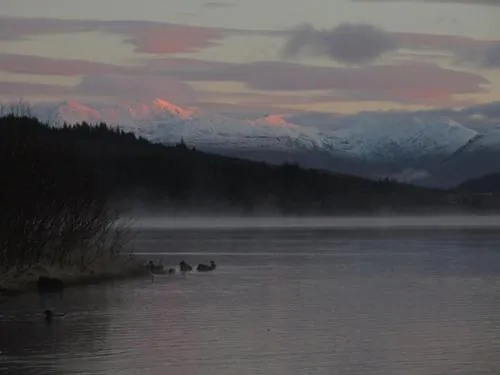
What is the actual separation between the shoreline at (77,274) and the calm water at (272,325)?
1.29 meters

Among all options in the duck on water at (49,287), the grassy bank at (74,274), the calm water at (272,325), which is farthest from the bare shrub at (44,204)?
the calm water at (272,325)

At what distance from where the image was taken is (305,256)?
69.8 m

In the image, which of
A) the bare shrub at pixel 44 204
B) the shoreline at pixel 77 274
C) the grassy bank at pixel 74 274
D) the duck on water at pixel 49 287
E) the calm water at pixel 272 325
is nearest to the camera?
the calm water at pixel 272 325

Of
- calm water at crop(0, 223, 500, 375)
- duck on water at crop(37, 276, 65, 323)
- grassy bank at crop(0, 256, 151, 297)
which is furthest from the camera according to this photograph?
grassy bank at crop(0, 256, 151, 297)

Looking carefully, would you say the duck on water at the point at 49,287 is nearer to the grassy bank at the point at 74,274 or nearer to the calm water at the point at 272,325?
the grassy bank at the point at 74,274

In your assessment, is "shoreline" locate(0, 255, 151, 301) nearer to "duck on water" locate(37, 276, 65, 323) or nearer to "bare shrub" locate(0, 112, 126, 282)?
"duck on water" locate(37, 276, 65, 323)

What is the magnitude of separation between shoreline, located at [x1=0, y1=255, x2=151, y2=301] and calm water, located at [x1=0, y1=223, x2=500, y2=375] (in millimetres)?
1293

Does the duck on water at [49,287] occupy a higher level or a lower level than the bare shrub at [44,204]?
lower

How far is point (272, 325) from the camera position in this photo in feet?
104

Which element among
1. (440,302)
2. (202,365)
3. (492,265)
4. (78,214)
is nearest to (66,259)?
(78,214)

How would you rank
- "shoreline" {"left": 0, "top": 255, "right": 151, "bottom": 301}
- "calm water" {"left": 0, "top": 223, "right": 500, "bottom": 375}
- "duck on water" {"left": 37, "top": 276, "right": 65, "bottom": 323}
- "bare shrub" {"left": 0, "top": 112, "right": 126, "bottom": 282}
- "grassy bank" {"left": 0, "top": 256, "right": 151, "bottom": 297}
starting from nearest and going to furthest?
"calm water" {"left": 0, "top": 223, "right": 500, "bottom": 375} → "duck on water" {"left": 37, "top": 276, "right": 65, "bottom": 323} → "shoreline" {"left": 0, "top": 255, "right": 151, "bottom": 301} → "grassy bank" {"left": 0, "top": 256, "right": 151, "bottom": 297} → "bare shrub" {"left": 0, "top": 112, "right": 126, "bottom": 282}

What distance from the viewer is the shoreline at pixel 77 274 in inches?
1647

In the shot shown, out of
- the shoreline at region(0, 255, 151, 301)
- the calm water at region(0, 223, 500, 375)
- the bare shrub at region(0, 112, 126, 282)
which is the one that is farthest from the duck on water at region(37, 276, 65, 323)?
the bare shrub at region(0, 112, 126, 282)

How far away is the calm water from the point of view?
82.5ft
